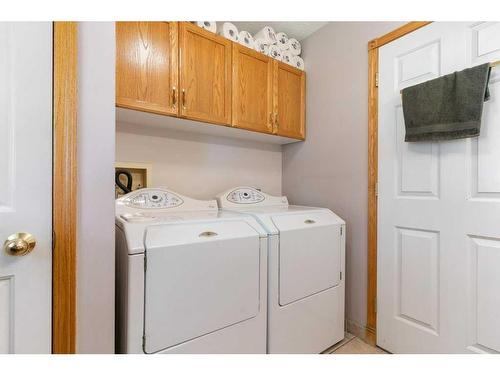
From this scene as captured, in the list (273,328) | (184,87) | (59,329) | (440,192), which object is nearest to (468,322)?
(440,192)

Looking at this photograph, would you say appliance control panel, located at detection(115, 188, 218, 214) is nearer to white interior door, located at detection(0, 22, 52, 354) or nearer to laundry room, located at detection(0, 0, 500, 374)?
laundry room, located at detection(0, 0, 500, 374)

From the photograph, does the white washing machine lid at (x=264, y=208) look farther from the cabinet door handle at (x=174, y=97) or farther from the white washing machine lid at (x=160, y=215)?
the cabinet door handle at (x=174, y=97)

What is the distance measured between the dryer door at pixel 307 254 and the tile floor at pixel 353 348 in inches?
18.7

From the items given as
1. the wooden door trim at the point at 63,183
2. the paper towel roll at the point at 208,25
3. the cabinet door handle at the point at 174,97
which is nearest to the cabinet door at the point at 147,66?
the cabinet door handle at the point at 174,97

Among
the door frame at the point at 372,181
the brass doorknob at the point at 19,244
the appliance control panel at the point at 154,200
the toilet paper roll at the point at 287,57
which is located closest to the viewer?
the brass doorknob at the point at 19,244

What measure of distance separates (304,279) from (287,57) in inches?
72.9

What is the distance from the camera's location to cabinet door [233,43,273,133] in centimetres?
182

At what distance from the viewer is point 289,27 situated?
2115 millimetres

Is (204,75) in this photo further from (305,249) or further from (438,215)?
(438,215)

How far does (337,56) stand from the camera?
6.61 ft

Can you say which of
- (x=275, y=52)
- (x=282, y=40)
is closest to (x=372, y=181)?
(x=275, y=52)

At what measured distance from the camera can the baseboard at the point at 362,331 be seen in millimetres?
1775

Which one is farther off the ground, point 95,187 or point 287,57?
point 287,57
